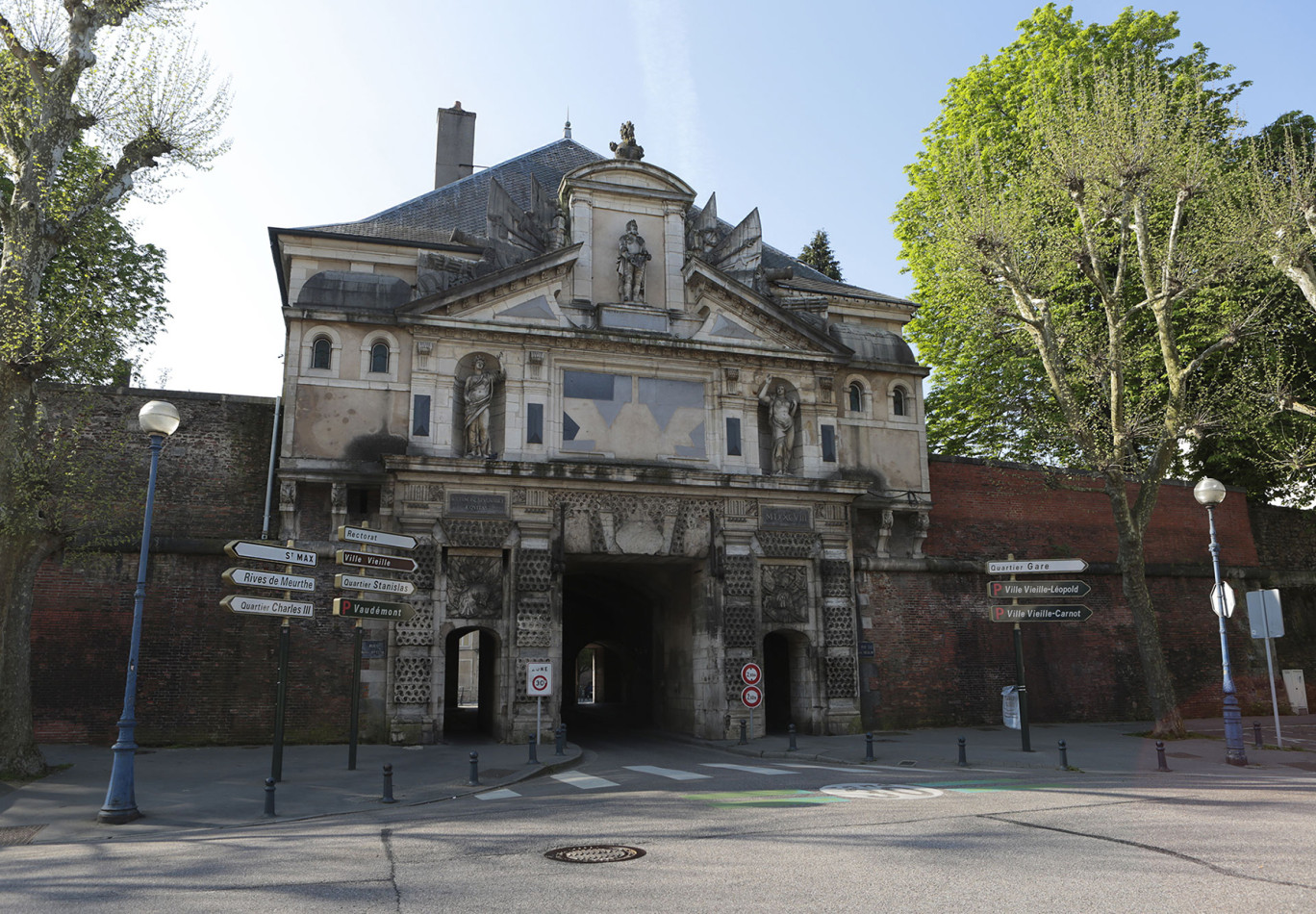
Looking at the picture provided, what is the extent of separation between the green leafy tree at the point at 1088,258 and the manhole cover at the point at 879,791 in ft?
30.5

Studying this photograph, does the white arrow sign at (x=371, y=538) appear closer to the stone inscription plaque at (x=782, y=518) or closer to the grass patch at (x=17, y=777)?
the grass patch at (x=17, y=777)

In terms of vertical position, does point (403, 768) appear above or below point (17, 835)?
above

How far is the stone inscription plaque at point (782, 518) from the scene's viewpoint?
70.2 ft

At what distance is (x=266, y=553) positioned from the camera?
→ 12672mm

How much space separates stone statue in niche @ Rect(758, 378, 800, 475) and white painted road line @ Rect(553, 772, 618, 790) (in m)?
9.30

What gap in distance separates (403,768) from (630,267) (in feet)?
38.5

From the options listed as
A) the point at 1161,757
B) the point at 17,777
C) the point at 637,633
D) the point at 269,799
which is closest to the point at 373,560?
the point at 269,799

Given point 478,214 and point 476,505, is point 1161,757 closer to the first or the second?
point 476,505

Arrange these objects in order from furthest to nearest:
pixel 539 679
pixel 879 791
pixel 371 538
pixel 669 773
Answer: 1. pixel 539 679
2. pixel 669 773
3. pixel 371 538
4. pixel 879 791

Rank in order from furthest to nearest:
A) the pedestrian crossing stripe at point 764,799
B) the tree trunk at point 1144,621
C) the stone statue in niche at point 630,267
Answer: the stone statue in niche at point 630,267, the tree trunk at point 1144,621, the pedestrian crossing stripe at point 764,799

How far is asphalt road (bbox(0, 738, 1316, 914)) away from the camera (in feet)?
21.7

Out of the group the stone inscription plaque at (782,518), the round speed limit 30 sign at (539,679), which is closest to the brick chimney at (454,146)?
the stone inscription plaque at (782,518)

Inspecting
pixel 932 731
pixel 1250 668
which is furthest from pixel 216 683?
pixel 1250 668

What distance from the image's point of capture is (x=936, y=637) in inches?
892
